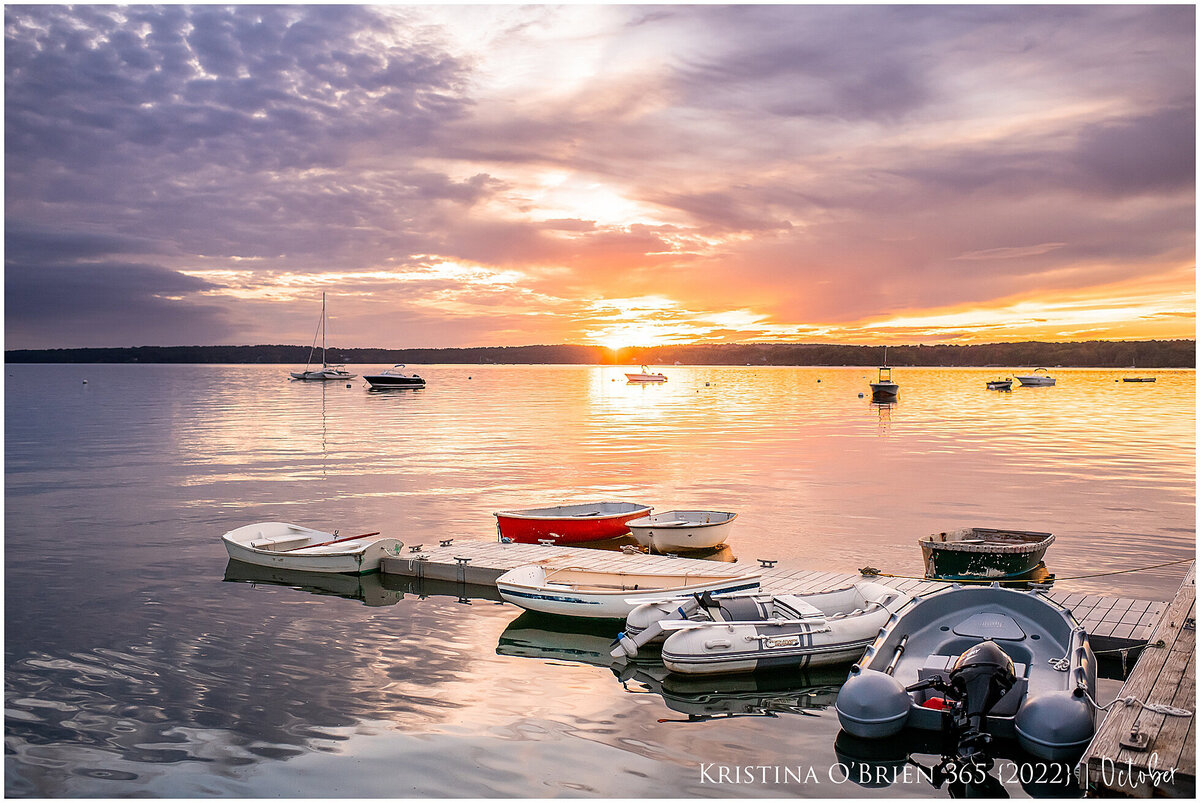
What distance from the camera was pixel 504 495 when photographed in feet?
111

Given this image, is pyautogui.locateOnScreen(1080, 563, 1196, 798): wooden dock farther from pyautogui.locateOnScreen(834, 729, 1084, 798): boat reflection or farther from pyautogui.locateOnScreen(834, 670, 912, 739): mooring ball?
pyautogui.locateOnScreen(834, 670, 912, 739): mooring ball

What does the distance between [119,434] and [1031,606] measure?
61344 millimetres

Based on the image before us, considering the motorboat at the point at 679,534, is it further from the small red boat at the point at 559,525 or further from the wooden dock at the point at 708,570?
the wooden dock at the point at 708,570

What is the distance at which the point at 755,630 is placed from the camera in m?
14.5

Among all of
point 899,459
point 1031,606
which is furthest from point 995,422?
point 1031,606

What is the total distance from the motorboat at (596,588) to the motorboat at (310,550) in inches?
187

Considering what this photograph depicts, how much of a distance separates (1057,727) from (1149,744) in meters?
1.39

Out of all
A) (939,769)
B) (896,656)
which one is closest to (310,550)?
(896,656)

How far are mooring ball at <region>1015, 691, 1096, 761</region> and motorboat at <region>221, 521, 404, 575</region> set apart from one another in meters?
14.9

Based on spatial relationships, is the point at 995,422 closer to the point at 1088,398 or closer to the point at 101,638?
the point at 1088,398

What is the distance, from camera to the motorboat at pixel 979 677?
1097 centimetres

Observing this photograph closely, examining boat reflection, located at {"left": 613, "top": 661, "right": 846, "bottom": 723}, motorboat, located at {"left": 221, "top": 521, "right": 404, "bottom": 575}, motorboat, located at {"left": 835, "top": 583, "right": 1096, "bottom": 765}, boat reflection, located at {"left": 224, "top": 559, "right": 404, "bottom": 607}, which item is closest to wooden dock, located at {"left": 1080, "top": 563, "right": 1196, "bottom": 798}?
motorboat, located at {"left": 835, "top": 583, "right": 1096, "bottom": 765}

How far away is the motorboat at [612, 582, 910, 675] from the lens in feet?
46.9

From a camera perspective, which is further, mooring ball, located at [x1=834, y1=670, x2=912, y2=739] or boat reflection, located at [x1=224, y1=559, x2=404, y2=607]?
boat reflection, located at [x1=224, y1=559, x2=404, y2=607]
